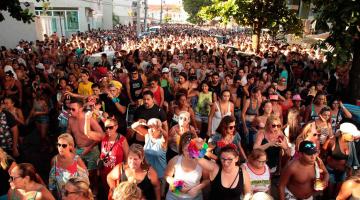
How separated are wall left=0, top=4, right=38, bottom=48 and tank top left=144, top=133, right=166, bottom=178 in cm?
1680

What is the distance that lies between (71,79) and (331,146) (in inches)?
224

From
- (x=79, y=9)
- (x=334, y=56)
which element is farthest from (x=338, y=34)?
(x=79, y=9)

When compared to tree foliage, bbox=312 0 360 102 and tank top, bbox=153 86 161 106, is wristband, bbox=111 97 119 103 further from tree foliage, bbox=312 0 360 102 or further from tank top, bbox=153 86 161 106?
tree foliage, bbox=312 0 360 102

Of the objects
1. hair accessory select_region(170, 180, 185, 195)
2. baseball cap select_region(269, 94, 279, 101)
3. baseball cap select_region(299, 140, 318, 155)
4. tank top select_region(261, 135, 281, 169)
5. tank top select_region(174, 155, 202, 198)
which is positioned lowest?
tank top select_region(261, 135, 281, 169)

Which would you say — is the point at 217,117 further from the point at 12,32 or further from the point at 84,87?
the point at 12,32

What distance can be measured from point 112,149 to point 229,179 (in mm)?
1627

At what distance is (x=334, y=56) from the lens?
749cm

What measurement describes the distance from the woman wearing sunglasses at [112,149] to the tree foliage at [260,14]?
1363cm

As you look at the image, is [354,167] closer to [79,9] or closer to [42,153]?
[42,153]

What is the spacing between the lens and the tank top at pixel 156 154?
447 centimetres

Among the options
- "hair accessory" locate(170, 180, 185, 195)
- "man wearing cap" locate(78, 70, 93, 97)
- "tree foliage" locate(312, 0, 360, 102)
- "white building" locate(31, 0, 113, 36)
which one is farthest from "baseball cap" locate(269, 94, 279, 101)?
"white building" locate(31, 0, 113, 36)

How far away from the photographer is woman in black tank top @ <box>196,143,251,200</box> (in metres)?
3.45

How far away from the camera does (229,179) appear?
350cm

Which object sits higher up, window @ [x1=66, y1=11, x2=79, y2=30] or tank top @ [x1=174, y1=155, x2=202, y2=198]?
window @ [x1=66, y1=11, x2=79, y2=30]
